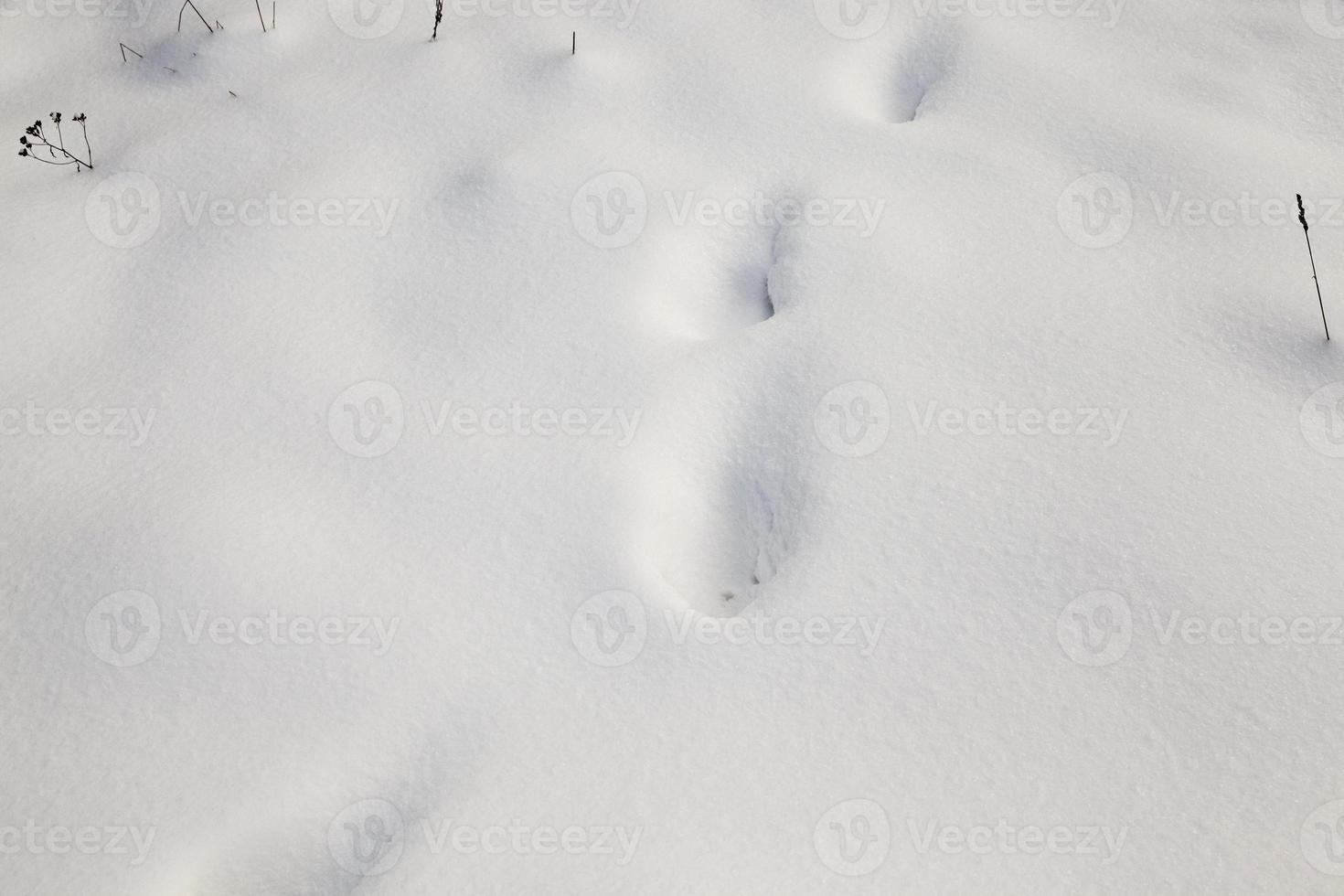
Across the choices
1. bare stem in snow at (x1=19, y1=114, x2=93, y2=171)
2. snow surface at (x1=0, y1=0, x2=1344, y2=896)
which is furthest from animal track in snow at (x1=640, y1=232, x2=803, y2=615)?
bare stem in snow at (x1=19, y1=114, x2=93, y2=171)

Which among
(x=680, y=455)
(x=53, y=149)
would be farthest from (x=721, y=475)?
(x=53, y=149)

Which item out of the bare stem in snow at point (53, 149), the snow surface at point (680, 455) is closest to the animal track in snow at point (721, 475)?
the snow surface at point (680, 455)

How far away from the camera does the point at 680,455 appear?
168cm

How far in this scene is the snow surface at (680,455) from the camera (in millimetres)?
1323

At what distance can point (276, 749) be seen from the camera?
1.40 meters

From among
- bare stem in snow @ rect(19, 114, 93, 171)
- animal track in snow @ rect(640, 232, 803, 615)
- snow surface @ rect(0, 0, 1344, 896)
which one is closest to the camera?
snow surface @ rect(0, 0, 1344, 896)

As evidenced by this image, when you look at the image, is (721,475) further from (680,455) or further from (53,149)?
(53,149)

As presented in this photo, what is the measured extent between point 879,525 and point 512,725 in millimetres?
672

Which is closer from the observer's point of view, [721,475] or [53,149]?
[721,475]

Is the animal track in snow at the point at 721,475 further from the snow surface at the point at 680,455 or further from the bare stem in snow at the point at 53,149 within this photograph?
the bare stem in snow at the point at 53,149

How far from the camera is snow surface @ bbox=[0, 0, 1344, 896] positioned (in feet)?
4.34

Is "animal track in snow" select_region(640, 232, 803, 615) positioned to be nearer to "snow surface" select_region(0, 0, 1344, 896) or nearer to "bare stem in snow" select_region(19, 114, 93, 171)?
"snow surface" select_region(0, 0, 1344, 896)

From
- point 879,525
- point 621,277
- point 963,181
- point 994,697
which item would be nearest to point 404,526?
point 621,277

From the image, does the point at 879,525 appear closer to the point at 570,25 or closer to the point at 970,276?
the point at 970,276
